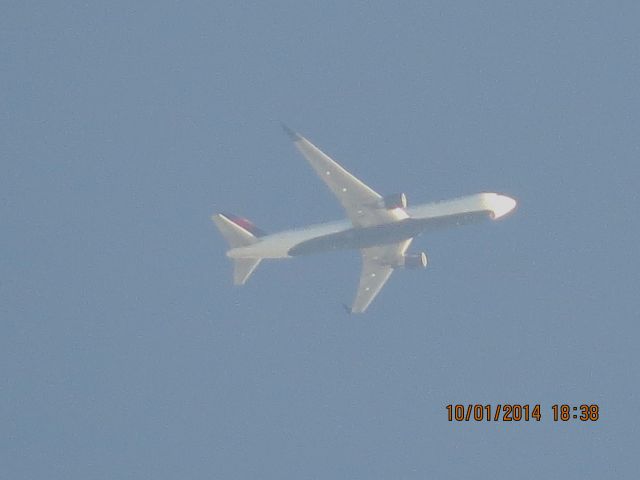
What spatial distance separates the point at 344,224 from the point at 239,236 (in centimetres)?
851

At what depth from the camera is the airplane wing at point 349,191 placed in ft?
264

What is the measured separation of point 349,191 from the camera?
83312 mm

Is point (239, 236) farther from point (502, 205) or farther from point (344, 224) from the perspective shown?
point (502, 205)

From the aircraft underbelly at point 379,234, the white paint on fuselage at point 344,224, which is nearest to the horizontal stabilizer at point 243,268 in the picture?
the white paint on fuselage at point 344,224

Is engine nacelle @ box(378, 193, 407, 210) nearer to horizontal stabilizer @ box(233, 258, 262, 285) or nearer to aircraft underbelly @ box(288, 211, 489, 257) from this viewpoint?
aircraft underbelly @ box(288, 211, 489, 257)

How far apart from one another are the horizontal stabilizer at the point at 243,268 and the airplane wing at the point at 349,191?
9.71 meters

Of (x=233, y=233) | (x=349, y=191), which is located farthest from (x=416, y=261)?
(x=233, y=233)

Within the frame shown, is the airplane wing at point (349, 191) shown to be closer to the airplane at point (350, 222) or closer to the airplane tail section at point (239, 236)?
the airplane at point (350, 222)

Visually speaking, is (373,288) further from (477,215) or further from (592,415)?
(592,415)

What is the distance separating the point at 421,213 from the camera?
85000 millimetres

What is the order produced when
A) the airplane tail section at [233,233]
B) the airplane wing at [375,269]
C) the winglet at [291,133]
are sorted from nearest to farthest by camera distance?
the winglet at [291,133] < the airplane tail section at [233,233] < the airplane wing at [375,269]

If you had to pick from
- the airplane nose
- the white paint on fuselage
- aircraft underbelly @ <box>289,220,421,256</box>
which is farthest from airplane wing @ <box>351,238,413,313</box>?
the airplane nose

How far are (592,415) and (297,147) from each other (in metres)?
30.2

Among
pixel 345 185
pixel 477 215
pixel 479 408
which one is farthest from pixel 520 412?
pixel 345 185
